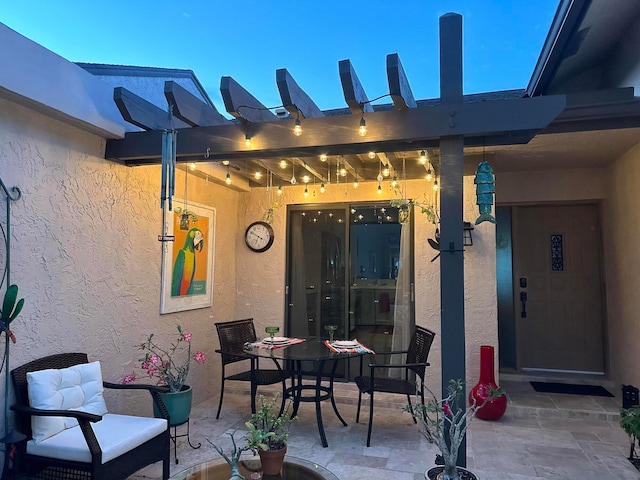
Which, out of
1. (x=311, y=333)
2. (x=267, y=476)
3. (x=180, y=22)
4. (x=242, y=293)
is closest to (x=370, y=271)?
(x=311, y=333)

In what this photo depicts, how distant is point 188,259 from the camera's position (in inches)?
171

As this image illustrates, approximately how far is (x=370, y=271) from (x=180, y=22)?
4.33 meters

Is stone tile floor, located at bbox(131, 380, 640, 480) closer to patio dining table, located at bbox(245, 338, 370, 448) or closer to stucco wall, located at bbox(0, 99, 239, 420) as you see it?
patio dining table, located at bbox(245, 338, 370, 448)

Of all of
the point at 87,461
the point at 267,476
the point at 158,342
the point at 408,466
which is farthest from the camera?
the point at 158,342

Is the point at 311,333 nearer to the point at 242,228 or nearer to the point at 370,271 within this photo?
the point at 370,271

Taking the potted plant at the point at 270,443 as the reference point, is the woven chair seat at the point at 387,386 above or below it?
below

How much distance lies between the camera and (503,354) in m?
5.41

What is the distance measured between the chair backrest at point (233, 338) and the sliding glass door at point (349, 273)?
775mm

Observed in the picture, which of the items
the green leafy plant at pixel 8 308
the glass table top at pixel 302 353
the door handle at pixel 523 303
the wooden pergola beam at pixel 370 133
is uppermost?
the wooden pergola beam at pixel 370 133

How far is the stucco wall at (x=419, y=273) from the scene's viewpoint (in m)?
4.36

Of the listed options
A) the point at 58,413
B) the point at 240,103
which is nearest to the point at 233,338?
the point at 58,413

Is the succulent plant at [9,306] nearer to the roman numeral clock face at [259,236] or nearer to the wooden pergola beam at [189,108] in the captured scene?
the wooden pergola beam at [189,108]

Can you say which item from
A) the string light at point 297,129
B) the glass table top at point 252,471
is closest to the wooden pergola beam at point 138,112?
the string light at point 297,129

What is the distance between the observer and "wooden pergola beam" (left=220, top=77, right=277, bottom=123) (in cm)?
261
